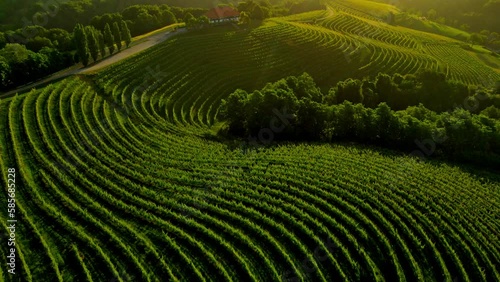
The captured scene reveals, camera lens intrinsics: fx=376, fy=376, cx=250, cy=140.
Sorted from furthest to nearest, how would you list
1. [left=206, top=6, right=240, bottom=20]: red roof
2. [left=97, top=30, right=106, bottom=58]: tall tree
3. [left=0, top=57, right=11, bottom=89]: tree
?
[left=206, top=6, right=240, bottom=20]: red roof
[left=97, top=30, right=106, bottom=58]: tall tree
[left=0, top=57, right=11, bottom=89]: tree

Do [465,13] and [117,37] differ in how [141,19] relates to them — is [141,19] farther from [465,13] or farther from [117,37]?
[465,13]

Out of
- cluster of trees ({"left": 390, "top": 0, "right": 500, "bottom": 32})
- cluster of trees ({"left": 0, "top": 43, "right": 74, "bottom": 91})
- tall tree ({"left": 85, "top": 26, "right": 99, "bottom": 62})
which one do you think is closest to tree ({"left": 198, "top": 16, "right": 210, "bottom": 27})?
tall tree ({"left": 85, "top": 26, "right": 99, "bottom": 62})

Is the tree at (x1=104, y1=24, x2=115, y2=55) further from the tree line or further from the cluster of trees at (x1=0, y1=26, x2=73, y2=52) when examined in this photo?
the cluster of trees at (x1=0, y1=26, x2=73, y2=52)

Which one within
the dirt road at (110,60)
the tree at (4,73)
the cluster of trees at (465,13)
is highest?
the tree at (4,73)

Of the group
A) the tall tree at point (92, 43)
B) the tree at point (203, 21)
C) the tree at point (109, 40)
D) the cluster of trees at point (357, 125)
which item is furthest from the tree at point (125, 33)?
the cluster of trees at point (357, 125)

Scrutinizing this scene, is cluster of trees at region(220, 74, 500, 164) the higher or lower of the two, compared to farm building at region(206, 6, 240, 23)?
lower

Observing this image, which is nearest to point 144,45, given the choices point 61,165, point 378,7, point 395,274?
point 61,165

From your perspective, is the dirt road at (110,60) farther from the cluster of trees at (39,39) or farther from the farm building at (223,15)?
the cluster of trees at (39,39)
